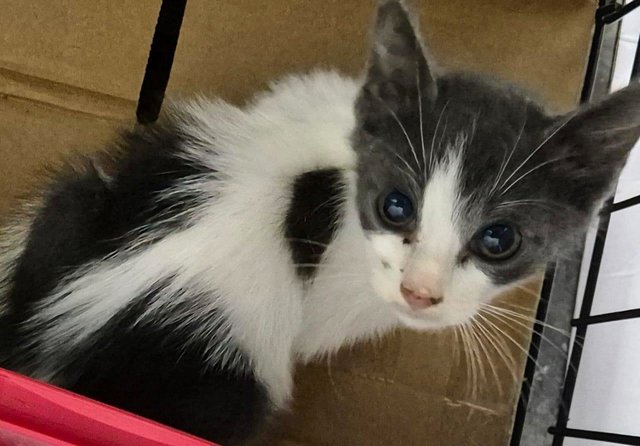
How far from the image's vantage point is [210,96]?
1.27 meters

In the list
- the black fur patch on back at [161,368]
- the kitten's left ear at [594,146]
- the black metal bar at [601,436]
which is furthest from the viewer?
the black metal bar at [601,436]

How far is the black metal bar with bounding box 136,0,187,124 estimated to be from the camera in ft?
4.38

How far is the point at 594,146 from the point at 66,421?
682mm

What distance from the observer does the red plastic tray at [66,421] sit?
2.76ft

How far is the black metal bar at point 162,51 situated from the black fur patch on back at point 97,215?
12.8 inches

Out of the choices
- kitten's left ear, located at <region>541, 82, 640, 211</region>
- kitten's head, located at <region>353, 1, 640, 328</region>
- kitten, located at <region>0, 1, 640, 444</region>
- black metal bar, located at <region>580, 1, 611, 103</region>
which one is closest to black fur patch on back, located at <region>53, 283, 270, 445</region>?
kitten, located at <region>0, 1, 640, 444</region>

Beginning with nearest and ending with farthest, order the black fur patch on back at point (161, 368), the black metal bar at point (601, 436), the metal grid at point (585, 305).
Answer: the black fur patch on back at point (161, 368) → the black metal bar at point (601, 436) → the metal grid at point (585, 305)

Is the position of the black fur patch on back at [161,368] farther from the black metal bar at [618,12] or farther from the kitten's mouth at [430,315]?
the black metal bar at [618,12]

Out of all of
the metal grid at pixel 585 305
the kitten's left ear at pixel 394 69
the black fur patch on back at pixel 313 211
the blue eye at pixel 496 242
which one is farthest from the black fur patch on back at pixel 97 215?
the metal grid at pixel 585 305

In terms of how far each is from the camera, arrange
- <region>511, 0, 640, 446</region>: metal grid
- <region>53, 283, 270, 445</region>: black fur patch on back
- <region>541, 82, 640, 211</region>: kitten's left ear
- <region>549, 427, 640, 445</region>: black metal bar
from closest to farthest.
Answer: <region>541, 82, 640, 211</region>: kitten's left ear
<region>53, 283, 270, 445</region>: black fur patch on back
<region>549, 427, 640, 445</region>: black metal bar
<region>511, 0, 640, 446</region>: metal grid

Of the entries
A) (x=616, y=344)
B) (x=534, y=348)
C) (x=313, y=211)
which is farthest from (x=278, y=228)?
(x=616, y=344)

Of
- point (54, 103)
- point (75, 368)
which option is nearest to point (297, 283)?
point (75, 368)

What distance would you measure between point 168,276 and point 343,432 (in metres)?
0.48

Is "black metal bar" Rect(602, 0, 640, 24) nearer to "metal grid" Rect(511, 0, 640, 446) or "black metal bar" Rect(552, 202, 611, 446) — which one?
"metal grid" Rect(511, 0, 640, 446)
